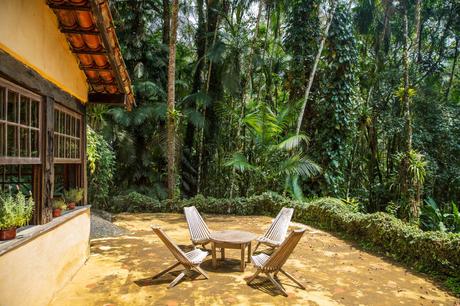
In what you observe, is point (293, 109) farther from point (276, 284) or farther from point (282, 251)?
point (276, 284)

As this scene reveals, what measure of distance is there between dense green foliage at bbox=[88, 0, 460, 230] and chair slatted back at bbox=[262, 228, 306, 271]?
605 centimetres

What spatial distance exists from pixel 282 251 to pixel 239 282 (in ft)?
2.92

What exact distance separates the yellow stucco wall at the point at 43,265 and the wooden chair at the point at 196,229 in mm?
1772

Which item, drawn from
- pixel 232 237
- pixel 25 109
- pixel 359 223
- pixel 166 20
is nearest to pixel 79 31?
pixel 25 109

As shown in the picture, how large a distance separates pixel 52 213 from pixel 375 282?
4.62 meters

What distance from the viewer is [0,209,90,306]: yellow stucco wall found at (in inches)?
117

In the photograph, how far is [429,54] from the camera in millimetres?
14508

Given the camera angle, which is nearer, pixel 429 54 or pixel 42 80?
pixel 42 80

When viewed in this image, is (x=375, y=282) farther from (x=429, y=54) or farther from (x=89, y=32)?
(x=429, y=54)

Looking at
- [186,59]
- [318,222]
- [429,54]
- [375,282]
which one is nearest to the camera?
[375,282]

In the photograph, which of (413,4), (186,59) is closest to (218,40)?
(186,59)

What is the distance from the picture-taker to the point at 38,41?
3.75 m

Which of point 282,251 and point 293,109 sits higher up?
point 293,109

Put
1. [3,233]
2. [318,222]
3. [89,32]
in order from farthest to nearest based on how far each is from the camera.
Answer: [318,222] < [89,32] < [3,233]
